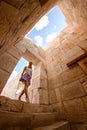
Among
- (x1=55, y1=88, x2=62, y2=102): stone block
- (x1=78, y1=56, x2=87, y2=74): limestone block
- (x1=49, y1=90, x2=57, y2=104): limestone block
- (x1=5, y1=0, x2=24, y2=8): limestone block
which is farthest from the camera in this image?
(x1=49, y1=90, x2=57, y2=104): limestone block

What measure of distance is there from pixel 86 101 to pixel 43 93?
1287 millimetres

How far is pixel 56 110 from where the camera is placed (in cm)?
262

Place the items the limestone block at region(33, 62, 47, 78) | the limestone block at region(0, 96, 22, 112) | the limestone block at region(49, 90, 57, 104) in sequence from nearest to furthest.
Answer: the limestone block at region(0, 96, 22, 112)
the limestone block at region(49, 90, 57, 104)
the limestone block at region(33, 62, 47, 78)

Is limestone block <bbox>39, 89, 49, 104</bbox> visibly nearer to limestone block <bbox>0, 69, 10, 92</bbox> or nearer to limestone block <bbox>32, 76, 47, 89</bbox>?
limestone block <bbox>32, 76, 47, 89</bbox>

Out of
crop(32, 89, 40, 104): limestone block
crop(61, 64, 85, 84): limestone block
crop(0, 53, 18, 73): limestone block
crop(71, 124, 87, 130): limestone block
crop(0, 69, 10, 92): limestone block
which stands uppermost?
crop(0, 53, 18, 73): limestone block

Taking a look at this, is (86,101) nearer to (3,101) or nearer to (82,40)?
(3,101)

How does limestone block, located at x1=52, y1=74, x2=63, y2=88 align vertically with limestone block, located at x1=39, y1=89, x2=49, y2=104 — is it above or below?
above

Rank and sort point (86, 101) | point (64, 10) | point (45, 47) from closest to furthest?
point (86, 101)
point (64, 10)
point (45, 47)

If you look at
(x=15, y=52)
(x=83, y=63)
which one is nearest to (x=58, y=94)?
(x=83, y=63)

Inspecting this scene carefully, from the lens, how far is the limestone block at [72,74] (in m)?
2.64

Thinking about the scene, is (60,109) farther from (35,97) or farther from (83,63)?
(83,63)

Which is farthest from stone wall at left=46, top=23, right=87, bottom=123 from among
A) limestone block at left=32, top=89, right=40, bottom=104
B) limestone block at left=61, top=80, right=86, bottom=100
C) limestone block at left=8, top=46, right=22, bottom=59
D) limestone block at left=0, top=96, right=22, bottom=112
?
limestone block at left=8, top=46, right=22, bottom=59

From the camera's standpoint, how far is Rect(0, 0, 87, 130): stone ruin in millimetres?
1369

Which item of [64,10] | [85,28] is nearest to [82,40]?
[85,28]
